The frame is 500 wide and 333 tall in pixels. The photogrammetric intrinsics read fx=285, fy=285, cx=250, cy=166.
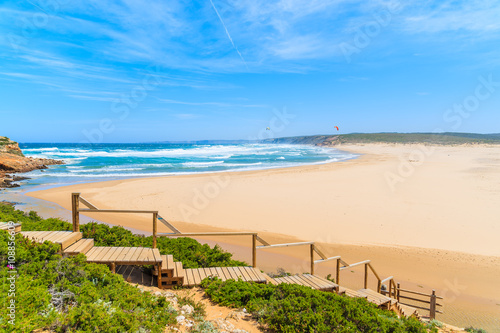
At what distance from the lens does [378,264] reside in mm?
8898

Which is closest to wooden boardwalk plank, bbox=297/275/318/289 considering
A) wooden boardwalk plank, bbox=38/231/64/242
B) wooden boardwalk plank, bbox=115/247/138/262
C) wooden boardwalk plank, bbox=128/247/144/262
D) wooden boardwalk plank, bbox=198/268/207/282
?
wooden boardwalk plank, bbox=198/268/207/282

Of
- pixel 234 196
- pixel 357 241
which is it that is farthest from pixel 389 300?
pixel 234 196

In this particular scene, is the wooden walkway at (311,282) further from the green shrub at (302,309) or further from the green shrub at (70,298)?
the green shrub at (70,298)

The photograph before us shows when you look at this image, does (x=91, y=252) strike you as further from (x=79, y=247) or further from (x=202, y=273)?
(x=202, y=273)

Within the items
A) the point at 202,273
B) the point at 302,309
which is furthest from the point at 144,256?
the point at 302,309

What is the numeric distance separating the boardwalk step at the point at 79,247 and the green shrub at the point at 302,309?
8.48 feet

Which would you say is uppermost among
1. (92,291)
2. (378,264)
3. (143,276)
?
(92,291)

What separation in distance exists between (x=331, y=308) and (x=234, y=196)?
13575 mm

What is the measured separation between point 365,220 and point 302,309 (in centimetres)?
937

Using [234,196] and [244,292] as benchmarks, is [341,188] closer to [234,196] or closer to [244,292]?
[234,196]

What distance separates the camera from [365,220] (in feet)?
41.8

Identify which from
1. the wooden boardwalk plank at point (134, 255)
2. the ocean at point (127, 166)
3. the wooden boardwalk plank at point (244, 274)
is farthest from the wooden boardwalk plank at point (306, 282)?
the ocean at point (127, 166)

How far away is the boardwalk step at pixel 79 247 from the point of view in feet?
17.6

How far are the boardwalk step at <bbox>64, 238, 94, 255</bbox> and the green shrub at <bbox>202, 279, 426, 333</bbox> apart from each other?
8.48 feet
